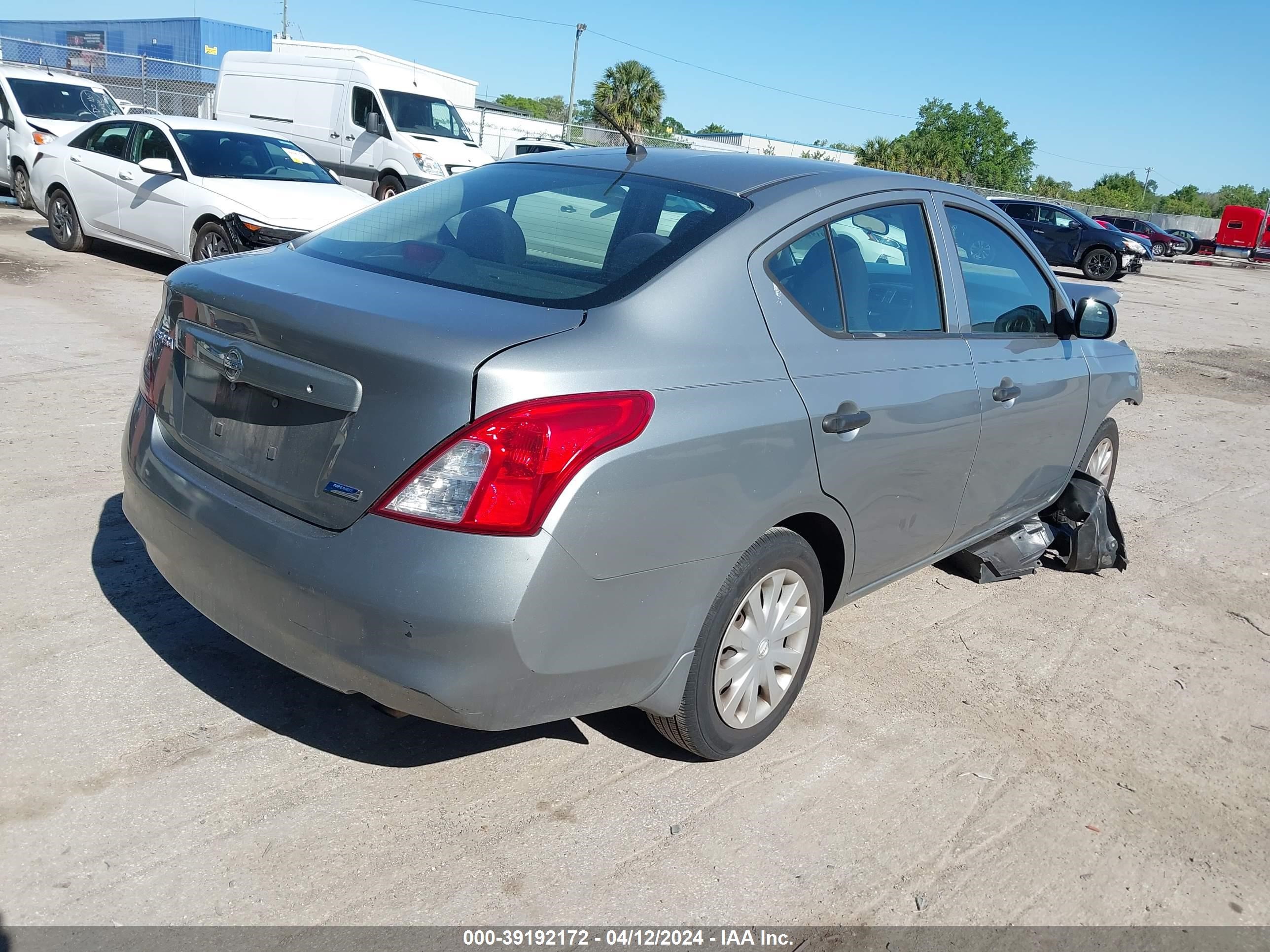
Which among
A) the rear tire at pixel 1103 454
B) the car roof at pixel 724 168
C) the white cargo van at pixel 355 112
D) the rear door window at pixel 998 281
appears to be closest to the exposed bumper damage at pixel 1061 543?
the rear tire at pixel 1103 454

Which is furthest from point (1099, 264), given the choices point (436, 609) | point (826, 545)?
point (436, 609)

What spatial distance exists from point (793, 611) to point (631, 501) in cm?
95

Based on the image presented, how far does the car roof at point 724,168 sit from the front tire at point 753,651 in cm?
112

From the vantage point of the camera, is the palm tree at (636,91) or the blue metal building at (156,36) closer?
the palm tree at (636,91)

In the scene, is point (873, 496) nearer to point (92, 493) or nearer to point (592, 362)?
point (592, 362)

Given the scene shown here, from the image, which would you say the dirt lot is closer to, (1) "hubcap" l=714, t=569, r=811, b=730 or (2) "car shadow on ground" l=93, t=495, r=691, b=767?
(2) "car shadow on ground" l=93, t=495, r=691, b=767

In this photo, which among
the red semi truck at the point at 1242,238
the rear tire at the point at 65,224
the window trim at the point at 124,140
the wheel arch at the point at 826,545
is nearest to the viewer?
the wheel arch at the point at 826,545

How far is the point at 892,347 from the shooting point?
3424 mm

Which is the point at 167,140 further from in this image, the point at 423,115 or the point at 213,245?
the point at 423,115

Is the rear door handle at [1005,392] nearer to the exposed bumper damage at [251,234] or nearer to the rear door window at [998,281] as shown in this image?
the rear door window at [998,281]

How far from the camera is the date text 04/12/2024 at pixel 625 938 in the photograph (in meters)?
2.40

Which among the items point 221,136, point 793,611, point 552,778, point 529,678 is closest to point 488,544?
point 529,678

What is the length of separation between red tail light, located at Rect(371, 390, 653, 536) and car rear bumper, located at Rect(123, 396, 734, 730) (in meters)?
0.04

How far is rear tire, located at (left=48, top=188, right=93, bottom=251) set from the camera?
12.0 metres
